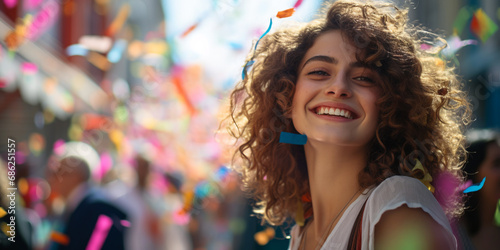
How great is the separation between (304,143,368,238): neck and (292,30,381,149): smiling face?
76 mm

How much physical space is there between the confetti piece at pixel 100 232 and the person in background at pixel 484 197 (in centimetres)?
231

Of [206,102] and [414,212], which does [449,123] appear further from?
[206,102]

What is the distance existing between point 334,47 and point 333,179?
1.66ft

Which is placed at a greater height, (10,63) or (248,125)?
(10,63)

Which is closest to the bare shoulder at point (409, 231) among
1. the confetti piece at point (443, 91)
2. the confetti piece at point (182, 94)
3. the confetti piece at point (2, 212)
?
the confetti piece at point (443, 91)

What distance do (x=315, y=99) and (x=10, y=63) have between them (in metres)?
6.39

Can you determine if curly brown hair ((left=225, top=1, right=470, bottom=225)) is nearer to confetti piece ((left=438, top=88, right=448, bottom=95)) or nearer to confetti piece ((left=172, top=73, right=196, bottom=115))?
confetti piece ((left=438, top=88, right=448, bottom=95))

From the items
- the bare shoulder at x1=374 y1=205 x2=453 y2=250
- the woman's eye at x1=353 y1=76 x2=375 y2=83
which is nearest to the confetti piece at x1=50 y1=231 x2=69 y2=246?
the woman's eye at x1=353 y1=76 x2=375 y2=83

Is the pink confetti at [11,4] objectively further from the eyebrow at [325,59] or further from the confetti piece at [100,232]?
the eyebrow at [325,59]

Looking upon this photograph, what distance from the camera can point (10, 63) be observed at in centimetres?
691

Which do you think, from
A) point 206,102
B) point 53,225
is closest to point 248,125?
point 53,225

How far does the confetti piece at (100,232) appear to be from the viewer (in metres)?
3.24

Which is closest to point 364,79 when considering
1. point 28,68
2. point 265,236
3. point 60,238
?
point 265,236

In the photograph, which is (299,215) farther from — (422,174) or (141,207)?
(141,207)
